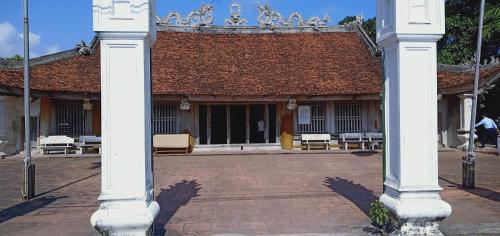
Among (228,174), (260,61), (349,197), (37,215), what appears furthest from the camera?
(260,61)

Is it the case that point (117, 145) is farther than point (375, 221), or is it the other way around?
point (375, 221)

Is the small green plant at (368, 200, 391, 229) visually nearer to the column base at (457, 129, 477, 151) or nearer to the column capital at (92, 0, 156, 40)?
the column capital at (92, 0, 156, 40)

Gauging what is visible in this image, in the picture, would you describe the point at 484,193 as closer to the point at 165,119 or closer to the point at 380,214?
the point at 380,214

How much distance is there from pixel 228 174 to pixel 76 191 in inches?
154

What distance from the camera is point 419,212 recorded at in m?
4.80

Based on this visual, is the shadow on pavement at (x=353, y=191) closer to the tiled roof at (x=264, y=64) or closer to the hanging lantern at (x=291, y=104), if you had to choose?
the hanging lantern at (x=291, y=104)

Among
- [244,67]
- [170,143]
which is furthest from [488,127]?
[170,143]

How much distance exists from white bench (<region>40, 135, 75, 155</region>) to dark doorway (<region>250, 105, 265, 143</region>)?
7240 mm

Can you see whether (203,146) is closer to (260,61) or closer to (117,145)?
(260,61)

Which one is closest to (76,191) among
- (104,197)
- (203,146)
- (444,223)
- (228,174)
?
(228,174)

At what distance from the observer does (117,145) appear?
4.60 meters

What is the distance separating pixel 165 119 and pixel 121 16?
1424 centimetres

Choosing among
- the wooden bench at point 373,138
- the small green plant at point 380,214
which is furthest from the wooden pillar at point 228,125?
the small green plant at point 380,214

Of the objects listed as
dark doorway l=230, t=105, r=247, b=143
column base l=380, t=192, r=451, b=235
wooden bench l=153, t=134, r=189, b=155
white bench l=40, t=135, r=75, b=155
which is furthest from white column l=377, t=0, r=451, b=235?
white bench l=40, t=135, r=75, b=155
